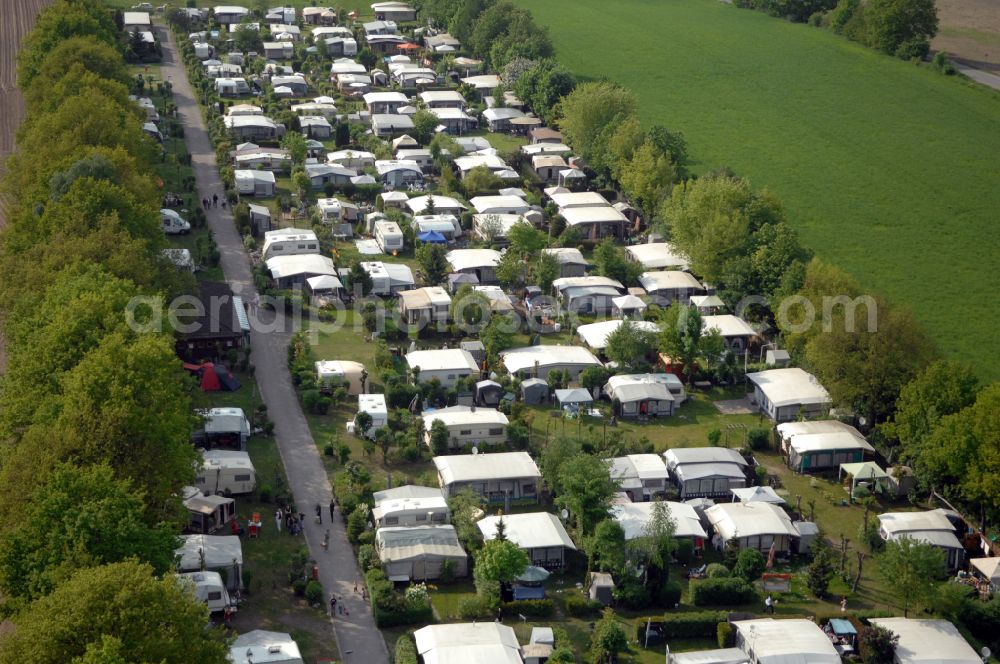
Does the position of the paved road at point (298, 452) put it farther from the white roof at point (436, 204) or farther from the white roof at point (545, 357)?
the white roof at point (436, 204)

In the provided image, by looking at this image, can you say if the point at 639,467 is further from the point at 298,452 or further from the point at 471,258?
the point at 471,258

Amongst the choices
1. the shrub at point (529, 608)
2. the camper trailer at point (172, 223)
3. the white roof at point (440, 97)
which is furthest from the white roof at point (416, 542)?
the white roof at point (440, 97)

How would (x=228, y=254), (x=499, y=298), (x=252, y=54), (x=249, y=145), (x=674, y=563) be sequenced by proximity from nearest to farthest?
(x=674, y=563), (x=499, y=298), (x=228, y=254), (x=249, y=145), (x=252, y=54)

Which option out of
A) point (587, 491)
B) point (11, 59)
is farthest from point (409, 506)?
point (11, 59)

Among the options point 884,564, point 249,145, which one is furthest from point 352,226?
point 884,564

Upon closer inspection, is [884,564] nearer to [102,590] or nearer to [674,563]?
[674,563]

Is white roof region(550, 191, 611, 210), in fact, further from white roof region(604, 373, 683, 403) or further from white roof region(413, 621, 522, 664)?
white roof region(413, 621, 522, 664)

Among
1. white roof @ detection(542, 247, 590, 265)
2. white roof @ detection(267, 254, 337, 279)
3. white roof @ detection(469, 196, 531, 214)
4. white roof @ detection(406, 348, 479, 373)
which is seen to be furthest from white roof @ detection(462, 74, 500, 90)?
white roof @ detection(406, 348, 479, 373)
